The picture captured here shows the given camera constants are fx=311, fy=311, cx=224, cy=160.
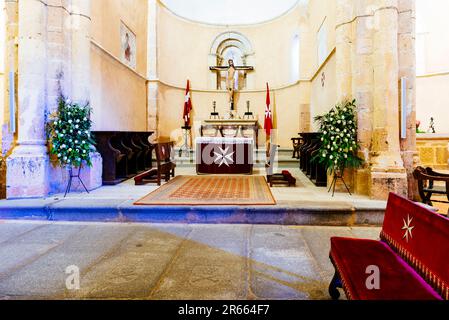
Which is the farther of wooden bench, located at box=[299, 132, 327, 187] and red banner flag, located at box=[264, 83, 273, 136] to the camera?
red banner flag, located at box=[264, 83, 273, 136]

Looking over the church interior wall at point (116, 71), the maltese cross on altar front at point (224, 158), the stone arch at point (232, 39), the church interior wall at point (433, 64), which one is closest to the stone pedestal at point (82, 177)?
the church interior wall at point (116, 71)

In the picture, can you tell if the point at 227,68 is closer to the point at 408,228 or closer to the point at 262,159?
the point at 262,159

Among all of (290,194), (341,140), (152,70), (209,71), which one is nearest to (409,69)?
(341,140)

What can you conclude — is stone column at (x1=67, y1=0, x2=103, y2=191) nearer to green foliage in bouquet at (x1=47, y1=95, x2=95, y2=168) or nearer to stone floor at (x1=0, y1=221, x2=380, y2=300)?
green foliage in bouquet at (x1=47, y1=95, x2=95, y2=168)

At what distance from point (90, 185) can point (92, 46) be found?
8.64ft

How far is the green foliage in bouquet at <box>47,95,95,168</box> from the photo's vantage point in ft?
14.9

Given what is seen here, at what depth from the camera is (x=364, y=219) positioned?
147 inches

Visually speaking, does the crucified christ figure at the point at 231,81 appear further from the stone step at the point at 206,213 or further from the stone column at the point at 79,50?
the stone step at the point at 206,213

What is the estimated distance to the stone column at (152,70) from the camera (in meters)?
9.66

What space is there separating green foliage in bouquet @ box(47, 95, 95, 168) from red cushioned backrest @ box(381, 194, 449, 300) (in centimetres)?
418

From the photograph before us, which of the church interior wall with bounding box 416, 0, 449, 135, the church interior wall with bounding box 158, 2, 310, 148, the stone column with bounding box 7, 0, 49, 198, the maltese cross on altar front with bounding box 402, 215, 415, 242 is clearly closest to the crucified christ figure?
the church interior wall with bounding box 158, 2, 310, 148

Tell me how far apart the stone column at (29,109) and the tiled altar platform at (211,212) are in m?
0.35

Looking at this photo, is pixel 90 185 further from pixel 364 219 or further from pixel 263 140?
pixel 263 140

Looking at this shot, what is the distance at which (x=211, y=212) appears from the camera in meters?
3.83
